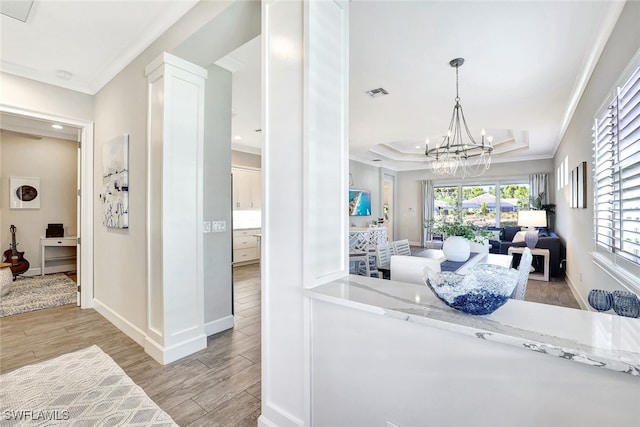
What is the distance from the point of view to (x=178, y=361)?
2.39 m

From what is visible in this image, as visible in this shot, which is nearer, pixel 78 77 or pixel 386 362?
pixel 386 362

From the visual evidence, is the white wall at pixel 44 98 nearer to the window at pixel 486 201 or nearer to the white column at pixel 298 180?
the white column at pixel 298 180

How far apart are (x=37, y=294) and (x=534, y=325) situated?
582 cm

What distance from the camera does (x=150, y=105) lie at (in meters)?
2.51

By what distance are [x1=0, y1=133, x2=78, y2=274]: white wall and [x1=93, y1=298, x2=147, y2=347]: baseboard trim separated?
3421 mm

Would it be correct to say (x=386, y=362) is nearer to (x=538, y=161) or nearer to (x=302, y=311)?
(x=302, y=311)

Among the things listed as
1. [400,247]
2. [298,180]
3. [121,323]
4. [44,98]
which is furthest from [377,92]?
[121,323]

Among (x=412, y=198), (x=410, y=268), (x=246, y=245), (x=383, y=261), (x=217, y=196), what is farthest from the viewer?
(x=412, y=198)

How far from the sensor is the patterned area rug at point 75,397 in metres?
1.72

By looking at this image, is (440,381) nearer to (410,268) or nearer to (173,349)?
(410,268)

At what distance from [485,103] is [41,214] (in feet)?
26.5

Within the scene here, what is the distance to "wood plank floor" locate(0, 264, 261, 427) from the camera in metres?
1.84

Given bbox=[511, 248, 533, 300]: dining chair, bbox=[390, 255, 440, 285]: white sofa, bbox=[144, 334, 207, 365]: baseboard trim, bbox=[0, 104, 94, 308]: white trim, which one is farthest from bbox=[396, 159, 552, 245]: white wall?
bbox=[0, 104, 94, 308]: white trim

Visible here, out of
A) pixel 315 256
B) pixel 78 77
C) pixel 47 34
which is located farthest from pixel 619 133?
pixel 78 77
